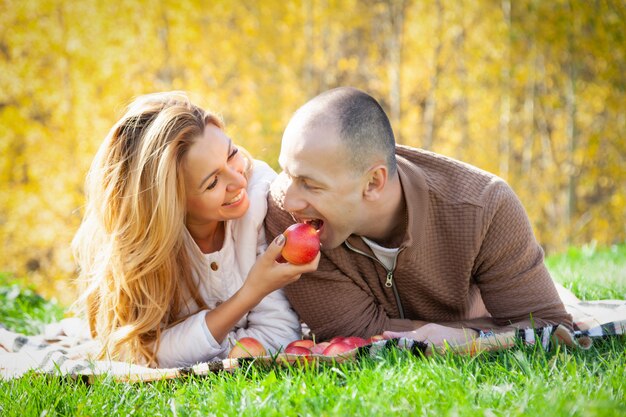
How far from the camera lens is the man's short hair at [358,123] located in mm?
3270

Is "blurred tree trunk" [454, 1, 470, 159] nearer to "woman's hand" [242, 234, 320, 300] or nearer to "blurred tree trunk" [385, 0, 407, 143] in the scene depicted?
"blurred tree trunk" [385, 0, 407, 143]

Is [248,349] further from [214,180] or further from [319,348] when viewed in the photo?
[214,180]

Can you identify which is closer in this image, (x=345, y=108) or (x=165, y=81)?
(x=345, y=108)

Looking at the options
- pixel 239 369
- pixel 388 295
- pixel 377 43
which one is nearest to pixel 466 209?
pixel 388 295

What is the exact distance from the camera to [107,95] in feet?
32.0

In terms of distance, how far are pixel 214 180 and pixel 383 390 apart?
166 centimetres

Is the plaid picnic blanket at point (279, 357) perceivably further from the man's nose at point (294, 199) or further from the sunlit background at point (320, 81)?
the sunlit background at point (320, 81)

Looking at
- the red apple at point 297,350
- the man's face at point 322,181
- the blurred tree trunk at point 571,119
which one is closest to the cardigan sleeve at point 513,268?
→ the man's face at point 322,181

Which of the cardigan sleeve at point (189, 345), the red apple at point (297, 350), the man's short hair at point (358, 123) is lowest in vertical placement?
the cardigan sleeve at point (189, 345)

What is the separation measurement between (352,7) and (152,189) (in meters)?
9.65

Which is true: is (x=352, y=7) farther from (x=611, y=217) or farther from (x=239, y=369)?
(x=239, y=369)

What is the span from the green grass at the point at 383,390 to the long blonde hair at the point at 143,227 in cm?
76

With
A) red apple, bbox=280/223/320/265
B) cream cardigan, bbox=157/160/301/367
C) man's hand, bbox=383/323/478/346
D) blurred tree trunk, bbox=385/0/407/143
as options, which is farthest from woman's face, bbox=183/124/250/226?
blurred tree trunk, bbox=385/0/407/143

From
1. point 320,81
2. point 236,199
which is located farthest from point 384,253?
point 320,81
